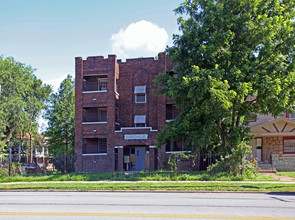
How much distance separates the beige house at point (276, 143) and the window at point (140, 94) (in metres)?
11.5

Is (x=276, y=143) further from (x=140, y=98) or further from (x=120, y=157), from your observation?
(x=120, y=157)

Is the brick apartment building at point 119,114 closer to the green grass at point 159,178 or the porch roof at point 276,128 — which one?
the porch roof at point 276,128

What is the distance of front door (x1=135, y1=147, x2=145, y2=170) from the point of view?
1350 inches

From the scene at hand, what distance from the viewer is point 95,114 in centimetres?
3653

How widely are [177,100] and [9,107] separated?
103ft

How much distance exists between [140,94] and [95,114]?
5343mm

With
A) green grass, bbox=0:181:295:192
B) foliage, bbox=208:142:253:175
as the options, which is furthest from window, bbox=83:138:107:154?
foliage, bbox=208:142:253:175

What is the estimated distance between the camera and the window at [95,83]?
36406mm

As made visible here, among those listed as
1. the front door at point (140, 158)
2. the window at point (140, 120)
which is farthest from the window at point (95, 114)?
the front door at point (140, 158)
